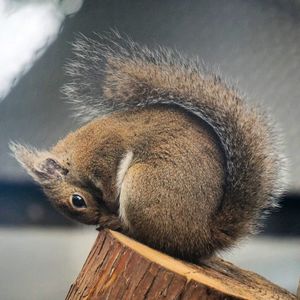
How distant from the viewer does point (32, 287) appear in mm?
1143

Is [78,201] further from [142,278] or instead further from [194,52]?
[194,52]

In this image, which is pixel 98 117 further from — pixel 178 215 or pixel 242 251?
pixel 242 251

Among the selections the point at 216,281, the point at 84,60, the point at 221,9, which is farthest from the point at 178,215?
the point at 221,9

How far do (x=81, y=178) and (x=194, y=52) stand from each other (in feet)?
1.28

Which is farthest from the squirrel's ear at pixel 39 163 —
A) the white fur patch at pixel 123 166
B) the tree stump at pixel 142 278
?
the tree stump at pixel 142 278

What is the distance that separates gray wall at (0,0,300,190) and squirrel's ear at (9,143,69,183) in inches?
1.0

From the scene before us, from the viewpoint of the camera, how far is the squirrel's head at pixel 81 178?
3.48 feet

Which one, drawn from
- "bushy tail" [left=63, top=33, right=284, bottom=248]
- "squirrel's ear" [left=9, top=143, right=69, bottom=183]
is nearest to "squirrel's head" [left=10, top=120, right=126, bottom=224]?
"squirrel's ear" [left=9, top=143, right=69, bottom=183]

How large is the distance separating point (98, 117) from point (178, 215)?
0.31 metres

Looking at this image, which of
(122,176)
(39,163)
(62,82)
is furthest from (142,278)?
(62,82)

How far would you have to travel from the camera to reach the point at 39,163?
108 centimetres

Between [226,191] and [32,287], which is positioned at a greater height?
[226,191]

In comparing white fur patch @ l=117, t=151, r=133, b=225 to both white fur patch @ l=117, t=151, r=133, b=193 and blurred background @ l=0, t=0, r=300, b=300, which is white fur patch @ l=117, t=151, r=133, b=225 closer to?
white fur patch @ l=117, t=151, r=133, b=193

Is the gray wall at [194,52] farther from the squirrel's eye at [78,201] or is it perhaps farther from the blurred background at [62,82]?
the squirrel's eye at [78,201]
